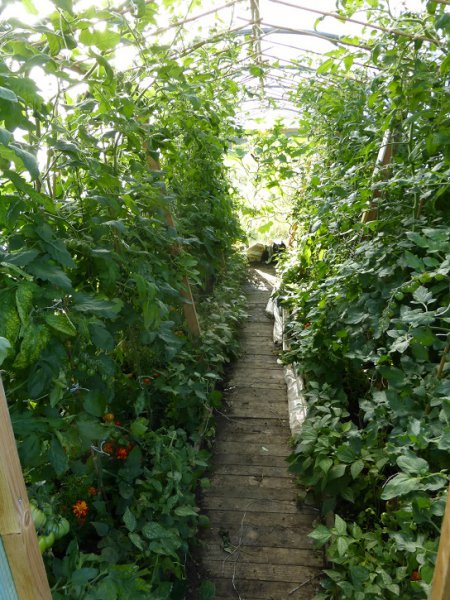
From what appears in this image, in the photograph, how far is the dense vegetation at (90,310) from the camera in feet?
4.00

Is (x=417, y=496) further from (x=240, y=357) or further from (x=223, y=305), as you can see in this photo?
(x=223, y=305)

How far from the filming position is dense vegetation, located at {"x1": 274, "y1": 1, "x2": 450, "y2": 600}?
1.62 m

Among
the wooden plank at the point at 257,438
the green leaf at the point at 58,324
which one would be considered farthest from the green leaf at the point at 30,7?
the wooden plank at the point at 257,438

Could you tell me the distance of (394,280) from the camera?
7.60 feet

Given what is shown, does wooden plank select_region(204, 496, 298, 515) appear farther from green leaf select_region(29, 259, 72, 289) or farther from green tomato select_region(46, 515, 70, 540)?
→ green leaf select_region(29, 259, 72, 289)

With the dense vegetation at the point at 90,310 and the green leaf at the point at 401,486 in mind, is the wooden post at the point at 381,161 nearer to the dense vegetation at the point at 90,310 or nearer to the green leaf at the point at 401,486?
the dense vegetation at the point at 90,310

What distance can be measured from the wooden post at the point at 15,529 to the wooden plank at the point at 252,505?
168 centimetres

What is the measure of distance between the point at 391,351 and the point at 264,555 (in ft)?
3.84

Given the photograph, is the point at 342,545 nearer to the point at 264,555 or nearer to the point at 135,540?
the point at 264,555

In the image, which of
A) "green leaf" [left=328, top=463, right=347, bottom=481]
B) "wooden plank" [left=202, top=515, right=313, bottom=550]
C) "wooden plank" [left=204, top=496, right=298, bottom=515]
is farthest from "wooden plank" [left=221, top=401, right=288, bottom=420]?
"green leaf" [left=328, top=463, right=347, bottom=481]

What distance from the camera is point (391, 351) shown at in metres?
1.77

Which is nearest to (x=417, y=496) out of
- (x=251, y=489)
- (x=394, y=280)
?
(x=394, y=280)

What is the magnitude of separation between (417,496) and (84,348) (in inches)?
44.9

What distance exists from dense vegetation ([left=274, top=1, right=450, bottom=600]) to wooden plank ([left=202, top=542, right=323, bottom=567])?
13cm
